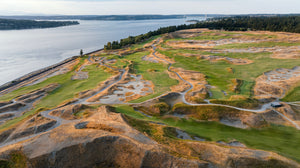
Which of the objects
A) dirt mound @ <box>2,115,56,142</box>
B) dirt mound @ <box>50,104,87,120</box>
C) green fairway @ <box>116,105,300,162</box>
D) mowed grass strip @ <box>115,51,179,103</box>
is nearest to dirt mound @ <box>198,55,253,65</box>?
mowed grass strip @ <box>115,51,179,103</box>

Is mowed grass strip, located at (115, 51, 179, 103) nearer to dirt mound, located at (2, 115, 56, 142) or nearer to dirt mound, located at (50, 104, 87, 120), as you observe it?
dirt mound, located at (50, 104, 87, 120)

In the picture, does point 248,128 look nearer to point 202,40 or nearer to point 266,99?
point 266,99

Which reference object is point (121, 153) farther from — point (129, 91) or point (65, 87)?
point (65, 87)

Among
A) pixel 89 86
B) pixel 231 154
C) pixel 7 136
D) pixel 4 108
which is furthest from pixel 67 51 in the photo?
pixel 231 154

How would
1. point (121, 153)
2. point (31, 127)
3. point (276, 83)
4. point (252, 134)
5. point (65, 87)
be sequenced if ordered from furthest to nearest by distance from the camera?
point (65, 87) → point (276, 83) → point (31, 127) → point (252, 134) → point (121, 153)

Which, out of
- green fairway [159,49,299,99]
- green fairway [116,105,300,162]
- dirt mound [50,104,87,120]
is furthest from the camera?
green fairway [159,49,299,99]

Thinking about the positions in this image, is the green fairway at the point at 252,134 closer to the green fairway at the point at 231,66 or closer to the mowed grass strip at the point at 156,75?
the green fairway at the point at 231,66

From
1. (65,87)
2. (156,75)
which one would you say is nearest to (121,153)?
(65,87)

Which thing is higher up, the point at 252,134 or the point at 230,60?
the point at 230,60

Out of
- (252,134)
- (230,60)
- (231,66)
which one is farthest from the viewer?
(230,60)
